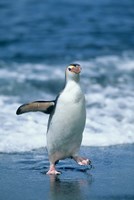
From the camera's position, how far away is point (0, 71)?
1552 centimetres

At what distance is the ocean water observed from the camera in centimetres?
984

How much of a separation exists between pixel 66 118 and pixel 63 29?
518 inches

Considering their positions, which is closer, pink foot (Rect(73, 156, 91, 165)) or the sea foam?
pink foot (Rect(73, 156, 91, 165))

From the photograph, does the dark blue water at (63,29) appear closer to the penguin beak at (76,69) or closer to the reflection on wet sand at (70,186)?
the penguin beak at (76,69)

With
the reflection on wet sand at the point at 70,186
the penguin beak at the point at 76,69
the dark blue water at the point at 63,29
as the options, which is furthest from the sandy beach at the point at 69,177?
the dark blue water at the point at 63,29

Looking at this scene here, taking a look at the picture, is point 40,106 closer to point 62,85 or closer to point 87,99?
point 87,99

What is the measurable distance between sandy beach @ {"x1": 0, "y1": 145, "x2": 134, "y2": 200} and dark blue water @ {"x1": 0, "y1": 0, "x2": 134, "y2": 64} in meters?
8.81

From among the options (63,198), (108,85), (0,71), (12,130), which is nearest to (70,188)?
(63,198)

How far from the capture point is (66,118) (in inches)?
300

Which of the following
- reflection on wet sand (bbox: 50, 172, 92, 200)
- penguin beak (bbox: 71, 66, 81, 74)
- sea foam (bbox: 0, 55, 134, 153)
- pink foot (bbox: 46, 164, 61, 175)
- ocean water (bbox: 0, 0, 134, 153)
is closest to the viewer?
reflection on wet sand (bbox: 50, 172, 92, 200)

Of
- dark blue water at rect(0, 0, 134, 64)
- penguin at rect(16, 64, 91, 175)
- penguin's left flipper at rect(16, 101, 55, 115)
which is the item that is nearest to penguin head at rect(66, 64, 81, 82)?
penguin at rect(16, 64, 91, 175)

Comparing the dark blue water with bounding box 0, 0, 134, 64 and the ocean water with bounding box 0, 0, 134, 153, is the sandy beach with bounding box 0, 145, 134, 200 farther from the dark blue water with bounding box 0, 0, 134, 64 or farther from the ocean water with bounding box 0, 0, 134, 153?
the dark blue water with bounding box 0, 0, 134, 64

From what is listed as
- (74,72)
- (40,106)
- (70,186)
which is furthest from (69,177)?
(74,72)

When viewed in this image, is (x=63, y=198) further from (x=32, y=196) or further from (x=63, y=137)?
(x=63, y=137)
